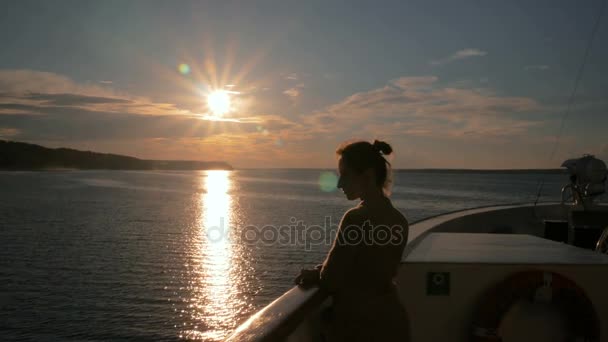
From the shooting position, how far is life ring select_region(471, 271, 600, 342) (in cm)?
313

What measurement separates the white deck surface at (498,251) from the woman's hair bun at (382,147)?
4.67 ft

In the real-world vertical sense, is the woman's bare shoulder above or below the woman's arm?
above

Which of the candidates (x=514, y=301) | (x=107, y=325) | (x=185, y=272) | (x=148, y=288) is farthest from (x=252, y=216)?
(x=514, y=301)

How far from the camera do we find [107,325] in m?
16.7

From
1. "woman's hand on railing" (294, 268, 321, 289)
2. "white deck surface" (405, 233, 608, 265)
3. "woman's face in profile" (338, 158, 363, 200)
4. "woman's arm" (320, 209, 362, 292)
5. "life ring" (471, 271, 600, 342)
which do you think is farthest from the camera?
"white deck surface" (405, 233, 608, 265)

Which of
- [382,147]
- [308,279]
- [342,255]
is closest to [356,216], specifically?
[342,255]

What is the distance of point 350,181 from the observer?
2137mm

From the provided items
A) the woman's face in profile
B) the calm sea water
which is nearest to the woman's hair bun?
the woman's face in profile

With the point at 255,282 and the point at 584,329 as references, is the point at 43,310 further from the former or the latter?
the point at 584,329

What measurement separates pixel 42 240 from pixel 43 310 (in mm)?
15636

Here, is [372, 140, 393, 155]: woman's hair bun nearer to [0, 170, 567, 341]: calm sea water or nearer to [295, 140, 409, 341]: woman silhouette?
[295, 140, 409, 341]: woman silhouette

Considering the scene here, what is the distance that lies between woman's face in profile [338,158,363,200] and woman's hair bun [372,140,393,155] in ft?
0.51

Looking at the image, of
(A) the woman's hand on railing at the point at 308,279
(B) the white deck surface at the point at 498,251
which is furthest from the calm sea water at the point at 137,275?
(A) the woman's hand on railing at the point at 308,279

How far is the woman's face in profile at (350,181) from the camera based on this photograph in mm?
2131
